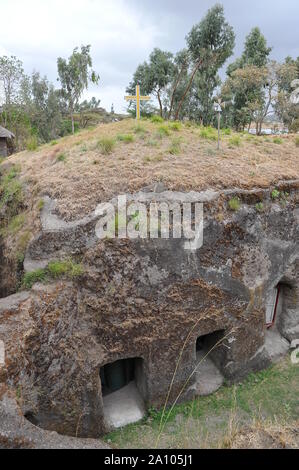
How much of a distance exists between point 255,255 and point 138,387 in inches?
168

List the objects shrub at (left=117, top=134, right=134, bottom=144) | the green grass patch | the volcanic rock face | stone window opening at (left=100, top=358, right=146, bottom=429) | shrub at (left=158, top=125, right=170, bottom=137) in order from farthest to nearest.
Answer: shrub at (left=158, top=125, right=170, bottom=137), shrub at (left=117, top=134, right=134, bottom=144), stone window opening at (left=100, top=358, right=146, bottom=429), the green grass patch, the volcanic rock face

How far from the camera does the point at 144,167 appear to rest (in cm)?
830

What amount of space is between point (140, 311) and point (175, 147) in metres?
5.04

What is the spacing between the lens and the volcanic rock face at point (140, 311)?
5.76 metres

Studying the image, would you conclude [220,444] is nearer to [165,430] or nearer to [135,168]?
[165,430]

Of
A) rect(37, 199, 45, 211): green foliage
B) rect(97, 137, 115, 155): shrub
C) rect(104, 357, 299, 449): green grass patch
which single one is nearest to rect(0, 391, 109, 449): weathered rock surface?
rect(104, 357, 299, 449): green grass patch

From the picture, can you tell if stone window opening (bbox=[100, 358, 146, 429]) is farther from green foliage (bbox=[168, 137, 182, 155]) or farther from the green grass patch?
green foliage (bbox=[168, 137, 182, 155])

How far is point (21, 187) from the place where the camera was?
977 cm

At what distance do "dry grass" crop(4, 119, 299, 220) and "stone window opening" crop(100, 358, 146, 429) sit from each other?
12.6 ft

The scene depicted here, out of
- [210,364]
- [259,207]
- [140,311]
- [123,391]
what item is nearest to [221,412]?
[210,364]

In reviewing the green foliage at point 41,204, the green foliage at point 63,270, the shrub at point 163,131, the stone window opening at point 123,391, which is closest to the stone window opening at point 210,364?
the stone window opening at point 123,391

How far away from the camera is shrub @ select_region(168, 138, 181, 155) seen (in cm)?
924

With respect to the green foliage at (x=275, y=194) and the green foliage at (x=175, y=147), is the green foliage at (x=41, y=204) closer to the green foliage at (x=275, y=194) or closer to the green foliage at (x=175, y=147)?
the green foliage at (x=175, y=147)

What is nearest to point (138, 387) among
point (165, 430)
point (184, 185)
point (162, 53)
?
point (165, 430)
